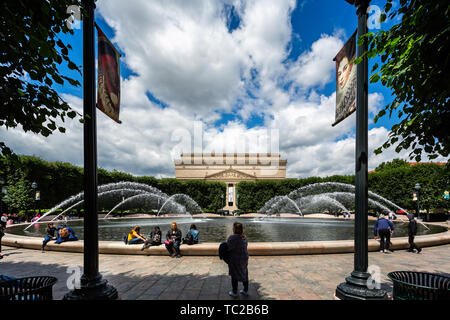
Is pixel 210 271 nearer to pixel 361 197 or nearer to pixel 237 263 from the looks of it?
pixel 237 263

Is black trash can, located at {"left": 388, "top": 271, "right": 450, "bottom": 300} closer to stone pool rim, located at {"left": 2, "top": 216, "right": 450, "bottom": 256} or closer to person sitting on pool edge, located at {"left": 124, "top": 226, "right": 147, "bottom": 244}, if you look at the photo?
stone pool rim, located at {"left": 2, "top": 216, "right": 450, "bottom": 256}

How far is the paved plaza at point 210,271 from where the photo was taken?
516cm

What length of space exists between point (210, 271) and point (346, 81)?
5.82 meters

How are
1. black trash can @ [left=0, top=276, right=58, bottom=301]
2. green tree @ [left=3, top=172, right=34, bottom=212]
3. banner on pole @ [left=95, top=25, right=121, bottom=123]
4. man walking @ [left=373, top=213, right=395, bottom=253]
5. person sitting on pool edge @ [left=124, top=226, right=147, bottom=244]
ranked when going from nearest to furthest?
1. black trash can @ [left=0, top=276, right=58, bottom=301]
2. banner on pole @ [left=95, top=25, right=121, bottom=123]
3. man walking @ [left=373, top=213, right=395, bottom=253]
4. person sitting on pool edge @ [left=124, top=226, right=147, bottom=244]
5. green tree @ [left=3, top=172, right=34, bottom=212]

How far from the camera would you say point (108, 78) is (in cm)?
457

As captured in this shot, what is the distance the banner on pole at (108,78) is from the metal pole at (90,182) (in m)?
0.25

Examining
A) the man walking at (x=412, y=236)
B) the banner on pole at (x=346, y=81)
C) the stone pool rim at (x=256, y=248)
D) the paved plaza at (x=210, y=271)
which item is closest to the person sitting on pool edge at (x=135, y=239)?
the stone pool rim at (x=256, y=248)

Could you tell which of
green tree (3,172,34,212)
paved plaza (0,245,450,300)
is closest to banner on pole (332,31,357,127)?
paved plaza (0,245,450,300)

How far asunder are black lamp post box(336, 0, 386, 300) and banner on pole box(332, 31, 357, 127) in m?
0.15

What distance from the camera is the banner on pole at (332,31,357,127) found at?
4645 millimetres
